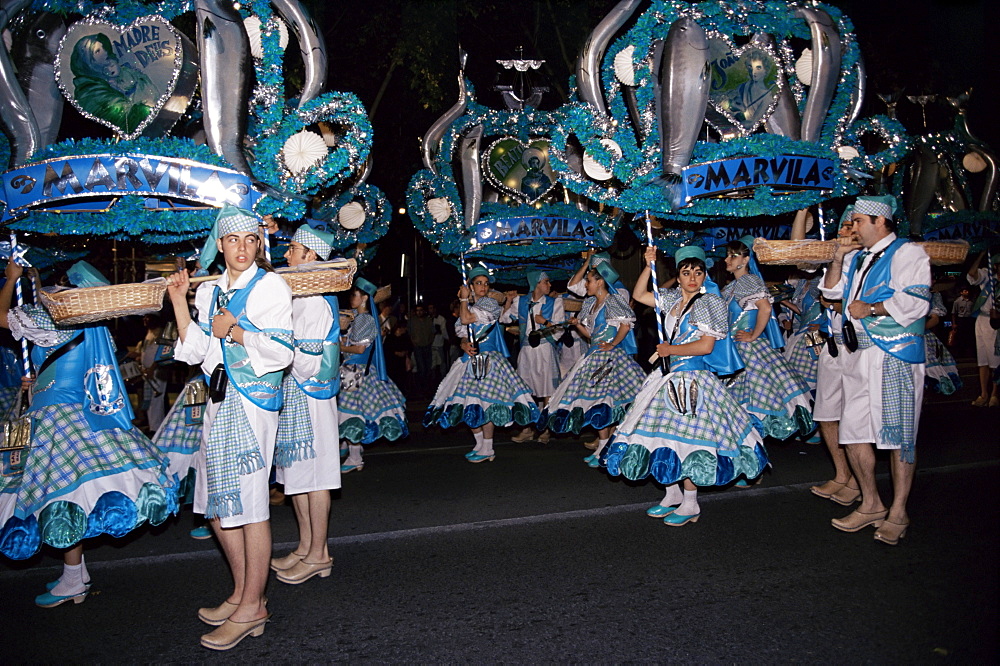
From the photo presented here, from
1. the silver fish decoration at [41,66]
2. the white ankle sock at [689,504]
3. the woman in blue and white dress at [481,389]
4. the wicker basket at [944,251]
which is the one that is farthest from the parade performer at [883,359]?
the silver fish decoration at [41,66]

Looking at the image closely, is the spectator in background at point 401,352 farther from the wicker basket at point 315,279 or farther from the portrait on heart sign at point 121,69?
the wicker basket at point 315,279

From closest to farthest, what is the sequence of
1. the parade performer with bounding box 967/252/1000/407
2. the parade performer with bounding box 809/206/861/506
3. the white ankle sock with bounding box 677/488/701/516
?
the parade performer with bounding box 809/206/861/506, the white ankle sock with bounding box 677/488/701/516, the parade performer with bounding box 967/252/1000/407

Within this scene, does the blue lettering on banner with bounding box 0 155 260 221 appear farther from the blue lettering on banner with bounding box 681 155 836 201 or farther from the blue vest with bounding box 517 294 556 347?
the blue vest with bounding box 517 294 556 347

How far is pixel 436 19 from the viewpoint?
14805mm

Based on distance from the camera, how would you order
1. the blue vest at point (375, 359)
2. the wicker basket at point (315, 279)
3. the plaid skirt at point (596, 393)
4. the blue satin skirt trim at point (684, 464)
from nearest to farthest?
the wicker basket at point (315, 279), the blue satin skirt trim at point (684, 464), the plaid skirt at point (596, 393), the blue vest at point (375, 359)

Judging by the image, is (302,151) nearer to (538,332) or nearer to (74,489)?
(74,489)

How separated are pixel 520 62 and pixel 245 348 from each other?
269 inches

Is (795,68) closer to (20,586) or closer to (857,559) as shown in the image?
(857,559)

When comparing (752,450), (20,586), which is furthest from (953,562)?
(20,586)

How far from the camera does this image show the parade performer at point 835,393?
562 cm

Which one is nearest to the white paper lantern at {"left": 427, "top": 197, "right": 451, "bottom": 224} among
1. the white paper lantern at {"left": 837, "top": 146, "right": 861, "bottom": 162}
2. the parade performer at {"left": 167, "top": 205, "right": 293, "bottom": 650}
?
the white paper lantern at {"left": 837, "top": 146, "right": 861, "bottom": 162}

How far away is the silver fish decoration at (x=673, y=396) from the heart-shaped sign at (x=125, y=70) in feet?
13.9

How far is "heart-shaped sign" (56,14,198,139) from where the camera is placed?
578 cm

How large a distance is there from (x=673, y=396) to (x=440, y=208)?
4.81 metres
